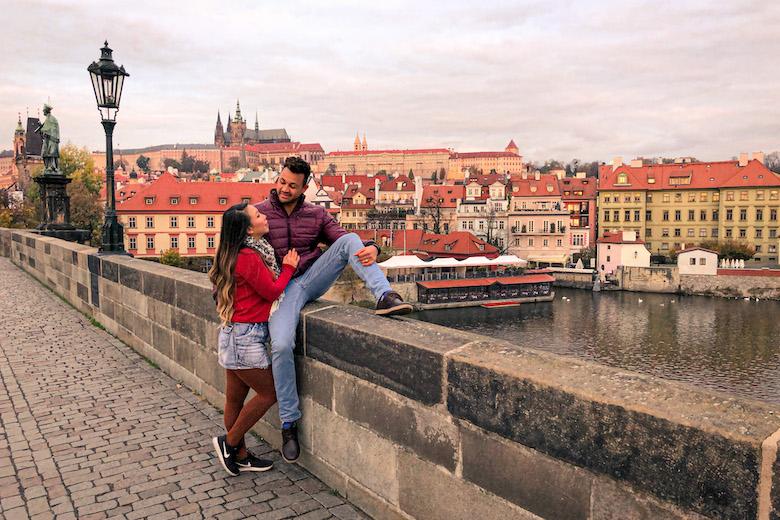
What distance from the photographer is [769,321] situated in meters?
53.6

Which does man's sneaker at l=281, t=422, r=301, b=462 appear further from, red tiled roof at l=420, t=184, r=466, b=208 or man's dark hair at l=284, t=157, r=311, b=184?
red tiled roof at l=420, t=184, r=466, b=208

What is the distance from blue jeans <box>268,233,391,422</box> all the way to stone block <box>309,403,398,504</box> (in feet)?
0.65

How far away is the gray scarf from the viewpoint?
4.00 m

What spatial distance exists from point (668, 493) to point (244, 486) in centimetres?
274

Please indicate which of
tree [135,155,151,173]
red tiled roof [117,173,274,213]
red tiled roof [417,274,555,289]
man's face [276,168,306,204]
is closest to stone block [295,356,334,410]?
man's face [276,168,306,204]

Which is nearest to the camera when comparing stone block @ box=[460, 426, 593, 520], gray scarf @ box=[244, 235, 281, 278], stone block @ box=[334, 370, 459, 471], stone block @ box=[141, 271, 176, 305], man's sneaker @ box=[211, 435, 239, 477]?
stone block @ box=[460, 426, 593, 520]

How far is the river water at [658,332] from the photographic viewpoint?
38594mm

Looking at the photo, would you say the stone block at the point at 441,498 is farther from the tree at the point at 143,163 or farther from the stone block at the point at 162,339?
the tree at the point at 143,163

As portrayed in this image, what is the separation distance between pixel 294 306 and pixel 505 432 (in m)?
1.90

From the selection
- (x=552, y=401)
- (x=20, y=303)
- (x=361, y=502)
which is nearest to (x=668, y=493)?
(x=552, y=401)

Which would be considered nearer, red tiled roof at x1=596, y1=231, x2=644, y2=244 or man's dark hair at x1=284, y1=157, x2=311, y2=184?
man's dark hair at x1=284, y1=157, x2=311, y2=184

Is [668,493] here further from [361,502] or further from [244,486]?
[244,486]

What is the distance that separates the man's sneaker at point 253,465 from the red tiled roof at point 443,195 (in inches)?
3252

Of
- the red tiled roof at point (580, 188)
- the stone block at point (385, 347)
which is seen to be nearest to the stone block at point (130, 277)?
the stone block at point (385, 347)
